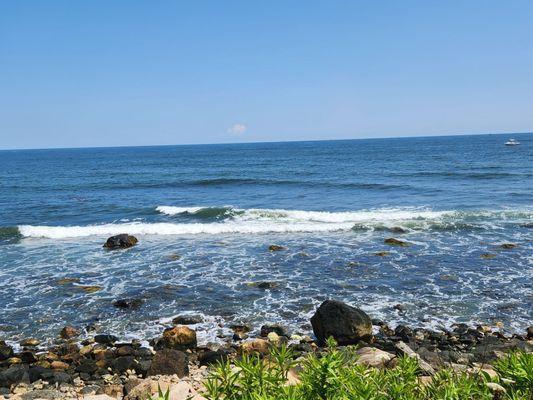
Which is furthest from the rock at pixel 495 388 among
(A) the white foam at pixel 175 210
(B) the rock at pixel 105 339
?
(A) the white foam at pixel 175 210

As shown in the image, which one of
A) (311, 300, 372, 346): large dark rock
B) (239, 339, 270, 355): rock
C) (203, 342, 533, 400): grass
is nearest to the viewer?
(203, 342, 533, 400): grass

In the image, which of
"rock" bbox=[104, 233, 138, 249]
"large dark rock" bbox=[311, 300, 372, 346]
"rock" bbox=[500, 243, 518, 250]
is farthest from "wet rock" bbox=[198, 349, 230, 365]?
"rock" bbox=[500, 243, 518, 250]

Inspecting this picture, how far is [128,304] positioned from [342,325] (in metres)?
7.19

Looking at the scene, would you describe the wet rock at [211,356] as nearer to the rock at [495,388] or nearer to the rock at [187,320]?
the rock at [187,320]

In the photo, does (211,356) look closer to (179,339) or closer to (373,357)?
(179,339)

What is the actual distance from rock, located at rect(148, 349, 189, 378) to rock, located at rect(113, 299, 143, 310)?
4850 mm

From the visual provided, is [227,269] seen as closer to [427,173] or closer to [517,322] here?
[517,322]

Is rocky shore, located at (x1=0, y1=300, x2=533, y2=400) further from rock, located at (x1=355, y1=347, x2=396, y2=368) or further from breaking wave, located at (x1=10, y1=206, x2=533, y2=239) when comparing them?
breaking wave, located at (x1=10, y1=206, x2=533, y2=239)

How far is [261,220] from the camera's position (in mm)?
29531

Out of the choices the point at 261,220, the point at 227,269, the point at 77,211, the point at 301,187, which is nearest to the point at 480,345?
the point at 227,269

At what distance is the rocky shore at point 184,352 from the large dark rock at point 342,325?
25mm

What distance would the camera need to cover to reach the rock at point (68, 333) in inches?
498

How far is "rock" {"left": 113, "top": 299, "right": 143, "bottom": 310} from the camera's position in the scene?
14.8 meters

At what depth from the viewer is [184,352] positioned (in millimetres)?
11461
